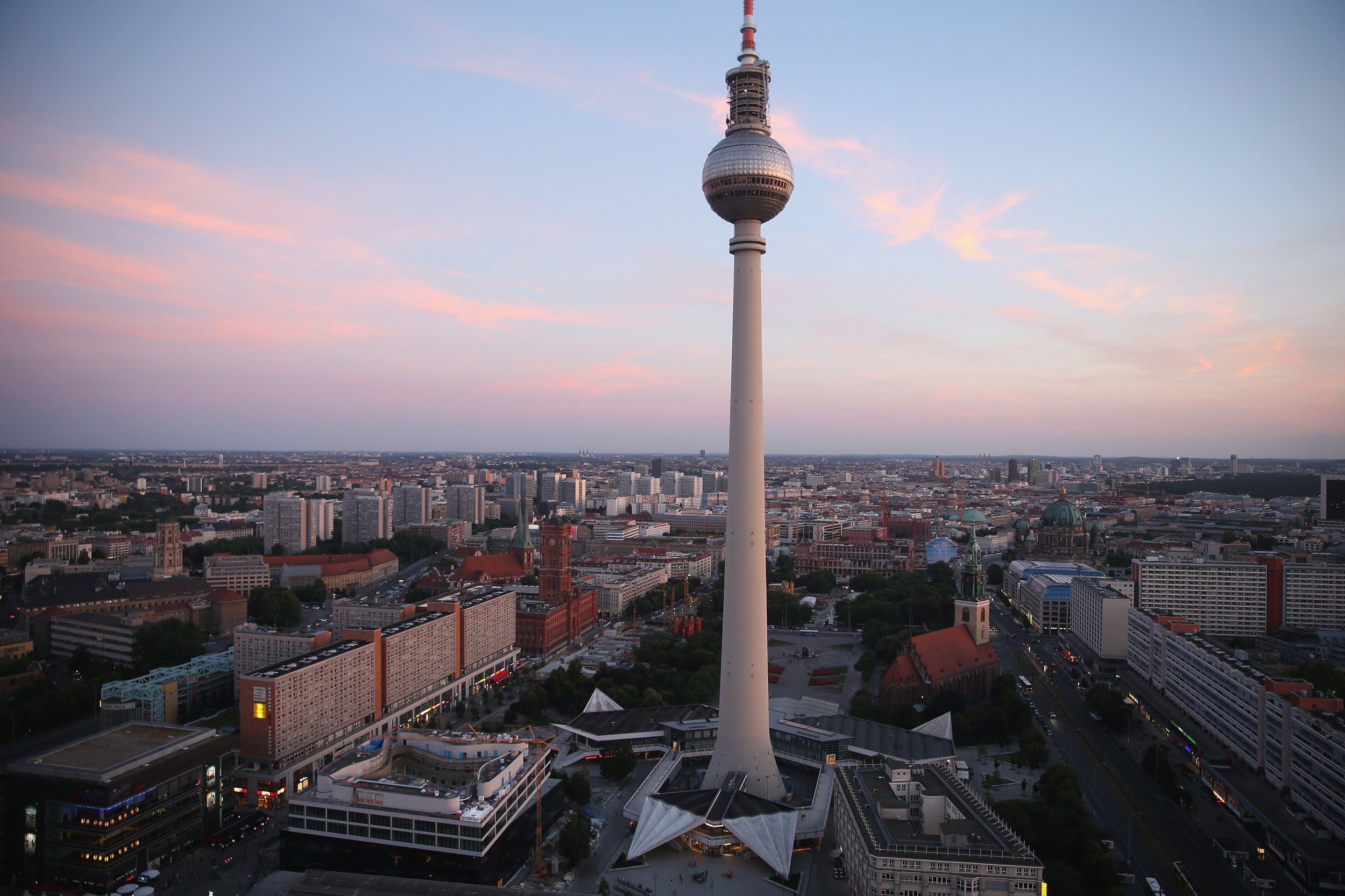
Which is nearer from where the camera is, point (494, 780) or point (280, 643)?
point (494, 780)

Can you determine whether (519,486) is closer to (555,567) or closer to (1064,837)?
(555,567)

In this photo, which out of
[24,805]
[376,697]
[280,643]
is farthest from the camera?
[280,643]

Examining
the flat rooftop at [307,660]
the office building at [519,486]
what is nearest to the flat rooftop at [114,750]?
the flat rooftop at [307,660]

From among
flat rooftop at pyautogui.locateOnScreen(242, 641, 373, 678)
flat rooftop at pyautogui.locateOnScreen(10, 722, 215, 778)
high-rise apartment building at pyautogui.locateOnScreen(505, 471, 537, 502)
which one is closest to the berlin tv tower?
flat rooftop at pyautogui.locateOnScreen(242, 641, 373, 678)

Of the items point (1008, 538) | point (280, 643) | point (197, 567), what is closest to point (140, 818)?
point (280, 643)

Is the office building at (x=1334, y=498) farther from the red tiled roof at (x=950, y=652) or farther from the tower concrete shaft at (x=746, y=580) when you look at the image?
the tower concrete shaft at (x=746, y=580)

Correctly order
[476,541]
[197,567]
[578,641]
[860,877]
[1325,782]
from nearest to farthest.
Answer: [860,877] → [1325,782] → [578,641] → [197,567] → [476,541]

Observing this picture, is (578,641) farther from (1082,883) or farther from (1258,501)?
(1258,501)
